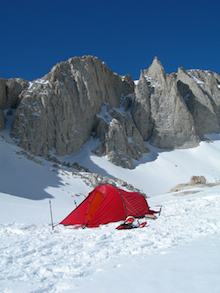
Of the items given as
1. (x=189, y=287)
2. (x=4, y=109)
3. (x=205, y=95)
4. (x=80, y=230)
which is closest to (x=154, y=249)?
(x=189, y=287)

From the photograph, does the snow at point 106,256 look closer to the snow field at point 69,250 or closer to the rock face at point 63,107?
the snow field at point 69,250

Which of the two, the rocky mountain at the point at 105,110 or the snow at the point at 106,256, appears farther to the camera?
the rocky mountain at the point at 105,110

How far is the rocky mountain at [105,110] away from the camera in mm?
34188

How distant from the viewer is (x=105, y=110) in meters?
46.4

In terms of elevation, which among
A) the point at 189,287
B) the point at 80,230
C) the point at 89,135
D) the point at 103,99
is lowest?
the point at 80,230

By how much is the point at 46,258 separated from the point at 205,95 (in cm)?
6522

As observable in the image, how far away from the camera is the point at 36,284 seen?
3.29 m

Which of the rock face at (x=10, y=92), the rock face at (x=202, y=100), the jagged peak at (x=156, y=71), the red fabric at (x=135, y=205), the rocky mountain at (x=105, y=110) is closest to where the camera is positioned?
the red fabric at (x=135, y=205)

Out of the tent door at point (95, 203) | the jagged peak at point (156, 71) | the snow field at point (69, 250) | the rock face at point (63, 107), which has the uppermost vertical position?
the jagged peak at point (156, 71)

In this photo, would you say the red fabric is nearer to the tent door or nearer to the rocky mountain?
the tent door

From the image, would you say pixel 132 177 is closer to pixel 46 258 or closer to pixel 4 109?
pixel 4 109

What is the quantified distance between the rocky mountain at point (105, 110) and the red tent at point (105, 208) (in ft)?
82.7

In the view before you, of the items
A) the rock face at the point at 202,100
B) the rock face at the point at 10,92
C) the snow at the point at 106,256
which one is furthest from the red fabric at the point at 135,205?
the rock face at the point at 202,100

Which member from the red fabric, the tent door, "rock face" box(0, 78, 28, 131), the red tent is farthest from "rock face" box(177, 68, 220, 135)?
Result: the tent door
